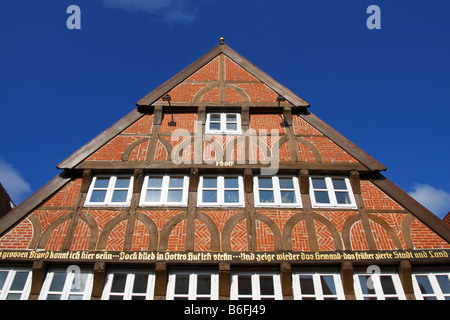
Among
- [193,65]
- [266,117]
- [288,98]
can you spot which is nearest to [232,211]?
[266,117]

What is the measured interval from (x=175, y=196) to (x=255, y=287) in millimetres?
3105

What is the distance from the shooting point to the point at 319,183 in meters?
10.2

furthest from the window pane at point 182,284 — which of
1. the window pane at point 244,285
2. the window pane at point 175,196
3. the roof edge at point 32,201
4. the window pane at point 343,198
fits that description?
the window pane at point 343,198

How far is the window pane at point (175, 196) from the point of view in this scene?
31.8ft

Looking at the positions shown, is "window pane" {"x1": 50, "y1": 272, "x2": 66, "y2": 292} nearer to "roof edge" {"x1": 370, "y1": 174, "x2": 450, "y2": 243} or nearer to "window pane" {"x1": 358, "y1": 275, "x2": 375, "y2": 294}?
"window pane" {"x1": 358, "y1": 275, "x2": 375, "y2": 294}

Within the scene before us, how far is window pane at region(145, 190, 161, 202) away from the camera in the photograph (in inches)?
382

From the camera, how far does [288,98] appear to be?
39.7 feet

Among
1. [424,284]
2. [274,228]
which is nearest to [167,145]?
[274,228]

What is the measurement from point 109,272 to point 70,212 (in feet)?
6.31

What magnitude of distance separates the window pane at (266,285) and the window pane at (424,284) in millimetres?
3351

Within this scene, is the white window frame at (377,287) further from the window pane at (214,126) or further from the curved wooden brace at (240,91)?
the curved wooden brace at (240,91)
